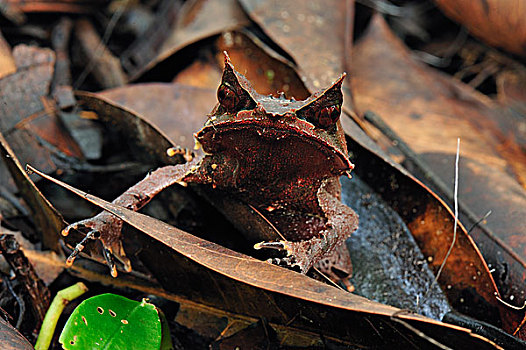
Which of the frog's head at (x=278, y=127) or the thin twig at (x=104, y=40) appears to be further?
the thin twig at (x=104, y=40)

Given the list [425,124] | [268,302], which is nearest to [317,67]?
[425,124]

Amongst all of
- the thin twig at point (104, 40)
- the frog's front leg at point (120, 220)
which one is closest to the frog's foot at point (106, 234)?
the frog's front leg at point (120, 220)

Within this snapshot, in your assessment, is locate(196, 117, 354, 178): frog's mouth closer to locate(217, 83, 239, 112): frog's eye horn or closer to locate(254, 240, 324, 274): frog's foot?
locate(217, 83, 239, 112): frog's eye horn

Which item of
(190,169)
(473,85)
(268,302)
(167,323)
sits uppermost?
(473,85)

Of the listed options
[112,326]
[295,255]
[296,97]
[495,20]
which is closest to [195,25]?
[296,97]

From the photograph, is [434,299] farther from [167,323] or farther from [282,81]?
[282,81]

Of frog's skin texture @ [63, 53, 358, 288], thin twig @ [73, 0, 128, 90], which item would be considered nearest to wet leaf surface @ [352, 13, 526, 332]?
frog's skin texture @ [63, 53, 358, 288]

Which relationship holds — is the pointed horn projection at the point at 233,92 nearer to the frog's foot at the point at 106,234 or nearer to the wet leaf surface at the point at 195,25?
the frog's foot at the point at 106,234

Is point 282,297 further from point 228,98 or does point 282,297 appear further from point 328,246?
point 228,98
